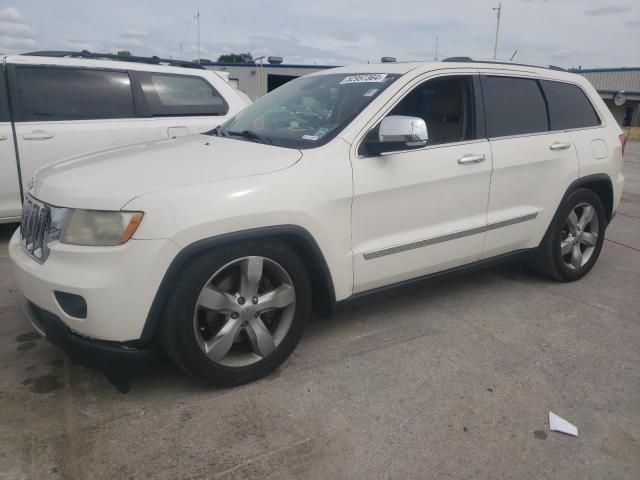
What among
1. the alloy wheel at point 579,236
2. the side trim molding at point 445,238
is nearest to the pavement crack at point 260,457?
the side trim molding at point 445,238

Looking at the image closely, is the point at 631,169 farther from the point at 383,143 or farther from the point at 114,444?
the point at 114,444

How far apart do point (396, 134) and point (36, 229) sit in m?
1.91

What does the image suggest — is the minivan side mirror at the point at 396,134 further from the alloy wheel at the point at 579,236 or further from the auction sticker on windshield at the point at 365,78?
the alloy wheel at the point at 579,236

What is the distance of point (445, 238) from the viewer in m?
3.55

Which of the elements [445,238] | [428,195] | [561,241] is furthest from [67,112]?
[561,241]

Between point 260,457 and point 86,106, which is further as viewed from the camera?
point 86,106

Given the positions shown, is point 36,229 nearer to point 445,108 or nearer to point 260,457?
point 260,457

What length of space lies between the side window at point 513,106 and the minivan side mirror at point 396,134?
92 cm

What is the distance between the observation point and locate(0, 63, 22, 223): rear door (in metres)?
5.03

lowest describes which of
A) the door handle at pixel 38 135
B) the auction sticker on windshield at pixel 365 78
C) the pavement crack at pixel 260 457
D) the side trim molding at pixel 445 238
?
the pavement crack at pixel 260 457

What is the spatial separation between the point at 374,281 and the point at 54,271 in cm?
172

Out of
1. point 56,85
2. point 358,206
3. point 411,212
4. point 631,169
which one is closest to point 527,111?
point 411,212

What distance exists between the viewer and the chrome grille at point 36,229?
262 centimetres

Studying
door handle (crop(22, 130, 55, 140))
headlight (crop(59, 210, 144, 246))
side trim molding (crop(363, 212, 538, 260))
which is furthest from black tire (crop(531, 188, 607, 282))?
door handle (crop(22, 130, 55, 140))
